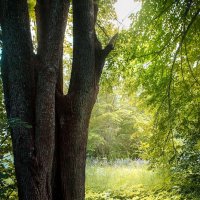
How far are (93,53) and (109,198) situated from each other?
13.6ft

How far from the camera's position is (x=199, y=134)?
14.3 ft

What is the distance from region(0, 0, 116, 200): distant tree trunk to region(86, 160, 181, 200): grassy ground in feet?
9.40

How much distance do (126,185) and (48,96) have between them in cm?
541

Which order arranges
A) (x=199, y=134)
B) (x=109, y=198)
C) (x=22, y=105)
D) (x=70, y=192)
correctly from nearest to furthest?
(x=22, y=105)
(x=70, y=192)
(x=199, y=134)
(x=109, y=198)

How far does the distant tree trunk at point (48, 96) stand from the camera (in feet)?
10.2

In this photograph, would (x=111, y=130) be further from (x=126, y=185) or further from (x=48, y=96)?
(x=48, y=96)

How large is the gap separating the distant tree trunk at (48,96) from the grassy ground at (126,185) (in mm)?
2865

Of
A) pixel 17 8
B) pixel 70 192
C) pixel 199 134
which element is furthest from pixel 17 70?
pixel 199 134

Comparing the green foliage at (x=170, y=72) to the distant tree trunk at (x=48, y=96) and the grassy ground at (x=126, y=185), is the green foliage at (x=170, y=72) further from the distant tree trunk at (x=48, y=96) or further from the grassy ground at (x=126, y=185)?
the grassy ground at (x=126, y=185)

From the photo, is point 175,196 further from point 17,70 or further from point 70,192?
point 17,70

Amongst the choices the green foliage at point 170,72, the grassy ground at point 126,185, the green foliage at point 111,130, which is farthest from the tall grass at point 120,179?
the green foliage at point 111,130

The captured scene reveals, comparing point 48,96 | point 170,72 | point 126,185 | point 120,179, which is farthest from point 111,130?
point 48,96

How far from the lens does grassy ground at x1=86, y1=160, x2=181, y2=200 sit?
6603 millimetres

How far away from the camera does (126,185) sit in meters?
8.02
